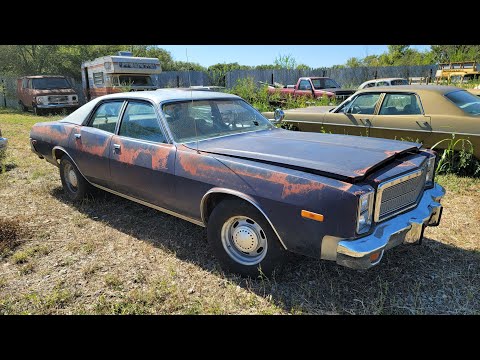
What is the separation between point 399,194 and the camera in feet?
9.52

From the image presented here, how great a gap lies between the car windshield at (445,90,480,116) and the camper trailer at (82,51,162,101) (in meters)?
12.2

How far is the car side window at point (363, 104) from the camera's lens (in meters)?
6.40

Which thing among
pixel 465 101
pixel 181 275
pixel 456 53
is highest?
pixel 456 53

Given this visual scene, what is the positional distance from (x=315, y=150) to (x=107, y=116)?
257cm

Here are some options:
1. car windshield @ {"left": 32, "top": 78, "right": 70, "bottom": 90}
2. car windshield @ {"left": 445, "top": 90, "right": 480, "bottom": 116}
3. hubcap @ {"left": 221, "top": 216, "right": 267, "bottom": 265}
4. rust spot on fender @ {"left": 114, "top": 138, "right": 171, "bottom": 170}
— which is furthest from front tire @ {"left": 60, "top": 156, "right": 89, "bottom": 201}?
car windshield @ {"left": 32, "top": 78, "right": 70, "bottom": 90}

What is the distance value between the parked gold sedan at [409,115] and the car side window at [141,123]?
3.87 metres

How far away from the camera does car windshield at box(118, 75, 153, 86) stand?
15.4 meters

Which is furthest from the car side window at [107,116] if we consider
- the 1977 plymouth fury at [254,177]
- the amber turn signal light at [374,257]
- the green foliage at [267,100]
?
the green foliage at [267,100]

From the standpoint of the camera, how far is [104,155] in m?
4.14

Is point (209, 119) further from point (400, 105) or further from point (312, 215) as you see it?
point (400, 105)

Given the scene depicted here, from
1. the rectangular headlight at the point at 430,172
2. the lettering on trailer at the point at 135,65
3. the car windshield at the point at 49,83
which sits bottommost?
the rectangular headlight at the point at 430,172

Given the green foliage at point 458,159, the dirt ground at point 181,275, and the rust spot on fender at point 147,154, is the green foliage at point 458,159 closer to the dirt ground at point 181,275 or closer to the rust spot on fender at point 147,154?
the dirt ground at point 181,275

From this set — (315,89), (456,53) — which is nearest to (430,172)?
(315,89)

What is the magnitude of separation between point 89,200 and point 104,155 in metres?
1.10
